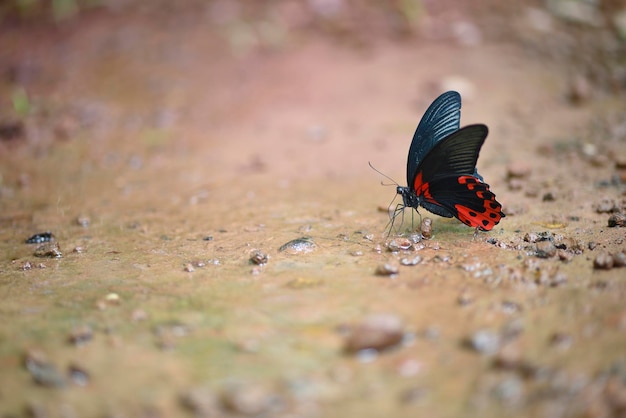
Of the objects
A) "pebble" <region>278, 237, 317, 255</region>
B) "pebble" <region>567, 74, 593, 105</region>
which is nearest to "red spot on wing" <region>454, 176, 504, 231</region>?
"pebble" <region>278, 237, 317, 255</region>

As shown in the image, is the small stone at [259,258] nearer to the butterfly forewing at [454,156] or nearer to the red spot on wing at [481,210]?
the butterfly forewing at [454,156]

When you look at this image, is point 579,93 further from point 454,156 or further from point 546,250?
point 546,250

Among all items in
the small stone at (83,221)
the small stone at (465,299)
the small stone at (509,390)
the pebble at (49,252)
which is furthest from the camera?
the small stone at (83,221)

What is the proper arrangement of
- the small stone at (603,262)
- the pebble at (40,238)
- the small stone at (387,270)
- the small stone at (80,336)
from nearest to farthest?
the small stone at (80,336)
the small stone at (603,262)
the small stone at (387,270)
the pebble at (40,238)

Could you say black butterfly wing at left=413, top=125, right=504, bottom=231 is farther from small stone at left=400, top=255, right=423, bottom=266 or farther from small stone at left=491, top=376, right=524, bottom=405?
small stone at left=491, top=376, right=524, bottom=405

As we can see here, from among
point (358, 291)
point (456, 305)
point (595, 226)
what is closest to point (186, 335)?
point (358, 291)

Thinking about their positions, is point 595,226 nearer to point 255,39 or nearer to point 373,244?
point 373,244

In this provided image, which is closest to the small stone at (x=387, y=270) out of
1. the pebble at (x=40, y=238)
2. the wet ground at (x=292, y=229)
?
the wet ground at (x=292, y=229)

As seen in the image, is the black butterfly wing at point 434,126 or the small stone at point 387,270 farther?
the black butterfly wing at point 434,126
